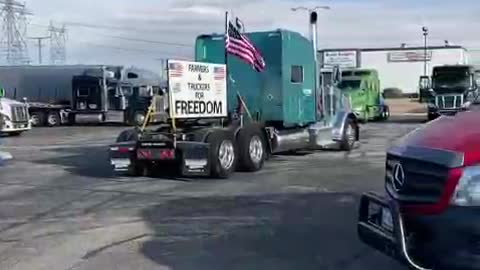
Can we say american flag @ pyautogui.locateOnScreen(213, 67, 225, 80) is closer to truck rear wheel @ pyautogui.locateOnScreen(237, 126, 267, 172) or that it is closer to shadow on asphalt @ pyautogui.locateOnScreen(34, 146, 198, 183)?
truck rear wheel @ pyautogui.locateOnScreen(237, 126, 267, 172)

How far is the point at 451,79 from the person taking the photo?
36.2 meters

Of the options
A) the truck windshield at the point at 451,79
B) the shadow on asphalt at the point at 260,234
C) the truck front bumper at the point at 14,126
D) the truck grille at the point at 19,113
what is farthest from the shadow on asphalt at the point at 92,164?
the truck windshield at the point at 451,79

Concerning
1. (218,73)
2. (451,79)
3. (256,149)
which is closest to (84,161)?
(218,73)

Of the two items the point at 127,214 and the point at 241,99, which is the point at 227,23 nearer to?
the point at 241,99

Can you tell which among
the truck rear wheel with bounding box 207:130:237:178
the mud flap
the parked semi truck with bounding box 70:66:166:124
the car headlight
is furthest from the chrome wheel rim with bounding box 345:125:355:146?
the parked semi truck with bounding box 70:66:166:124

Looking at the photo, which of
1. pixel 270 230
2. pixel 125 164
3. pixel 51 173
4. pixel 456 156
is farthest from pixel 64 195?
Answer: pixel 456 156

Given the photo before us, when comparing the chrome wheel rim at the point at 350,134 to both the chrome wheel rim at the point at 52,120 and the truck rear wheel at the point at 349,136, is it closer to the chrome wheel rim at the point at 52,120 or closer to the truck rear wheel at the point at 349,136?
the truck rear wheel at the point at 349,136

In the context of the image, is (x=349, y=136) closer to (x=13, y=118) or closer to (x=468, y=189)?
(x=13, y=118)

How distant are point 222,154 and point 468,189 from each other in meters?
10.1

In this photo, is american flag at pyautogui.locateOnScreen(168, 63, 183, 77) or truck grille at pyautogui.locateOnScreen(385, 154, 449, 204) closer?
truck grille at pyautogui.locateOnScreen(385, 154, 449, 204)

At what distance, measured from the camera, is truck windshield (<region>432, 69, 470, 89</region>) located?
35719 mm

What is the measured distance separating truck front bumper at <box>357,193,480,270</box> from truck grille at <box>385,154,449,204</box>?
0.10m

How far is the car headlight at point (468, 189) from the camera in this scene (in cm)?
509

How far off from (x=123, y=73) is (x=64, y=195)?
1161 inches
